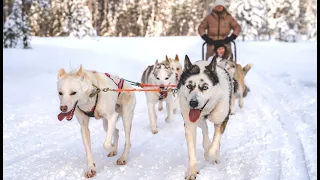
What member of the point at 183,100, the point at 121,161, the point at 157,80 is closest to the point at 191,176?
the point at 183,100

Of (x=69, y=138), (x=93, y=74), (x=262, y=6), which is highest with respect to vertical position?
(x=262, y=6)

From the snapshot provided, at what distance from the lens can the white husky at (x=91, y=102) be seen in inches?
141

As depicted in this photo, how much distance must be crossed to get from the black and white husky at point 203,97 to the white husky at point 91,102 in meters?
0.77

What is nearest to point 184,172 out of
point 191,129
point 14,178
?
point 191,129

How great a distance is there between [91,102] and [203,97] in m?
1.10

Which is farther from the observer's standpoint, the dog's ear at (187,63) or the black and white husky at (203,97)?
the dog's ear at (187,63)

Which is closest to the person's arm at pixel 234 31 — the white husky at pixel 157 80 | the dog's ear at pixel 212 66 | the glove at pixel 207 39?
the glove at pixel 207 39

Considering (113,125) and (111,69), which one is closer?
(113,125)

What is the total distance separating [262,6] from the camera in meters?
44.2

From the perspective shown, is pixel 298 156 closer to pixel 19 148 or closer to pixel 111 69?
pixel 19 148

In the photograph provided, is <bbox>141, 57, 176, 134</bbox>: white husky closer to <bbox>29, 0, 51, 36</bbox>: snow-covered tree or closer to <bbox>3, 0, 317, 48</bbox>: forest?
<bbox>3, 0, 317, 48</bbox>: forest

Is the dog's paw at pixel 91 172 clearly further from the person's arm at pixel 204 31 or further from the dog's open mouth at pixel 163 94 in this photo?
the person's arm at pixel 204 31

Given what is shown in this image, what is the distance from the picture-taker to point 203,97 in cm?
351

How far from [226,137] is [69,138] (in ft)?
6.98
